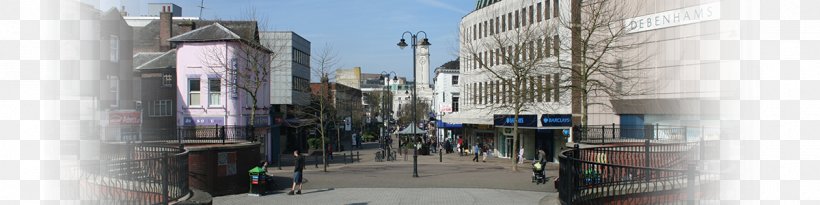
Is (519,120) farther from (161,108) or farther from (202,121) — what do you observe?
(161,108)

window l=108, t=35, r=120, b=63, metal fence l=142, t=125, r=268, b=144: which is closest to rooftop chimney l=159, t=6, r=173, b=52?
metal fence l=142, t=125, r=268, b=144

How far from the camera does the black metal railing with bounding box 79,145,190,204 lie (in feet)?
21.3

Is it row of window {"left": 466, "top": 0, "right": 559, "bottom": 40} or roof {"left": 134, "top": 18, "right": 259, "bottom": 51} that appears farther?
row of window {"left": 466, "top": 0, "right": 559, "bottom": 40}

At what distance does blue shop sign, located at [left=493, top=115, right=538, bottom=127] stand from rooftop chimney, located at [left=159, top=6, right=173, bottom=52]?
22894 mm

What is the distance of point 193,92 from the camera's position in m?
35.6

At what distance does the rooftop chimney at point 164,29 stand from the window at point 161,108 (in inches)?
295


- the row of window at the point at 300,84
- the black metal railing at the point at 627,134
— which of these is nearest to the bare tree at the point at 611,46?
the black metal railing at the point at 627,134

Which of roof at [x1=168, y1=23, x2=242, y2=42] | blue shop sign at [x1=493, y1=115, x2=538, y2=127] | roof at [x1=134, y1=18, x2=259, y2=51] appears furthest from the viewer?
blue shop sign at [x1=493, y1=115, x2=538, y2=127]

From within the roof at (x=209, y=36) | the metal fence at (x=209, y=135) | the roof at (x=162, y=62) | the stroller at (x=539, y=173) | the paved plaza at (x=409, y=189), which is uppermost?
the roof at (x=209, y=36)

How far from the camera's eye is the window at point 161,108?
37188 millimetres

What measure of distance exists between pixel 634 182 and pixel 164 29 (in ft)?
130

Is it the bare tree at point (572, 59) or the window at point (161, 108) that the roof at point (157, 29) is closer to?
the window at point (161, 108)

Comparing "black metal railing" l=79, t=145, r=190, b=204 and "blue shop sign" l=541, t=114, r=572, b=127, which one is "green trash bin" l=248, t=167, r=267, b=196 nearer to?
"black metal railing" l=79, t=145, r=190, b=204
